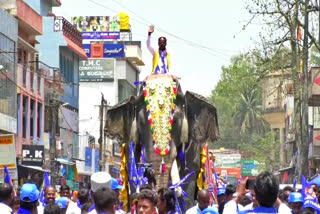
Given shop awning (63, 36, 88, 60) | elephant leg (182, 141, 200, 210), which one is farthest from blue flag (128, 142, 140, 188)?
shop awning (63, 36, 88, 60)

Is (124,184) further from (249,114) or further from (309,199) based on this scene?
(249,114)

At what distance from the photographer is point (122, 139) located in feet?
68.4

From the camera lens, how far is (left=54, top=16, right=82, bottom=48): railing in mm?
62625

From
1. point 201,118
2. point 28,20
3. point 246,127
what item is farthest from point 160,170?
point 246,127

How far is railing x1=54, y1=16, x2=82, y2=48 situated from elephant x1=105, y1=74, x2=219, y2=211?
42038mm

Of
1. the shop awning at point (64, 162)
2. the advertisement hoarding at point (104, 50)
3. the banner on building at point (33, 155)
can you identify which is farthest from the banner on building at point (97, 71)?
the banner on building at point (33, 155)

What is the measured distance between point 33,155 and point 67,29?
66.7 ft

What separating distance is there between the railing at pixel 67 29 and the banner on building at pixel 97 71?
604 inches

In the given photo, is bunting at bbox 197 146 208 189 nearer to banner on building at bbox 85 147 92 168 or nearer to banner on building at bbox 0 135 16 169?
banner on building at bbox 0 135 16 169

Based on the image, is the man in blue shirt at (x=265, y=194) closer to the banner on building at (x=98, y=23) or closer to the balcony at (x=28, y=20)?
the balcony at (x=28, y=20)

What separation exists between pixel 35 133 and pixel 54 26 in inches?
472

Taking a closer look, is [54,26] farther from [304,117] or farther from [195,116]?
[195,116]

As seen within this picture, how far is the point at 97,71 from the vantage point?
84500mm

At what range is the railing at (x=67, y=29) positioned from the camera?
2466 inches
